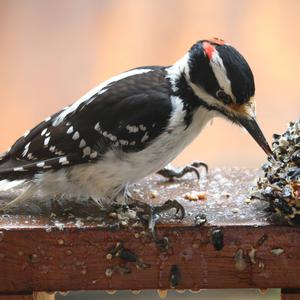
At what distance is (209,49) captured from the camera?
1.23 metres

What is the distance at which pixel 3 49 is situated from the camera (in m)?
2.47

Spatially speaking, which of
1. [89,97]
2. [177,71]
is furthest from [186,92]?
[89,97]

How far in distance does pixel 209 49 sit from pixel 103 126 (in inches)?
8.2

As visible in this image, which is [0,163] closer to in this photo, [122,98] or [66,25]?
[122,98]

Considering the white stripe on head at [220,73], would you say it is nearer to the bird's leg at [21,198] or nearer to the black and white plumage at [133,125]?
the black and white plumage at [133,125]

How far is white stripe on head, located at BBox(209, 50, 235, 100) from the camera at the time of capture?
119 cm

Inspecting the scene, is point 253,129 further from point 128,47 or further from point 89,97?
point 128,47

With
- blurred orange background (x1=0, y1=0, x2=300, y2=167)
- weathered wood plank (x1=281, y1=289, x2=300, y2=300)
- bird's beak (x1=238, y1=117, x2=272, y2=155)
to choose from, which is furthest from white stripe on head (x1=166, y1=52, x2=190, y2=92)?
blurred orange background (x1=0, y1=0, x2=300, y2=167)

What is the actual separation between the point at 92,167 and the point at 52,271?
183mm

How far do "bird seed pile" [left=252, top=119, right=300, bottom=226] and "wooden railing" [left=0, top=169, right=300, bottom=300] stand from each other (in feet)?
0.08

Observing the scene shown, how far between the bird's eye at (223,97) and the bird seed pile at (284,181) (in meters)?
0.15

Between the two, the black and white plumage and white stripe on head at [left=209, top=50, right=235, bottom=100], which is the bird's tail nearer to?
the black and white plumage

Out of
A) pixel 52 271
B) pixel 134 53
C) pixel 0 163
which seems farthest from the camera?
pixel 134 53

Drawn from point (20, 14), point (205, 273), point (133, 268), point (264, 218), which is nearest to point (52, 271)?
point (133, 268)
